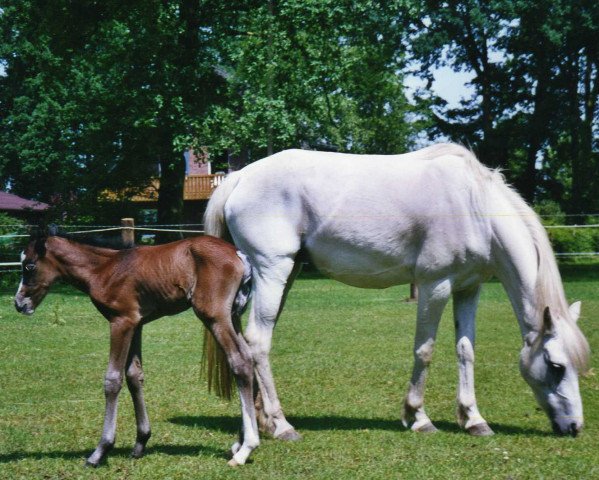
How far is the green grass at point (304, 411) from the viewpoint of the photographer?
573cm

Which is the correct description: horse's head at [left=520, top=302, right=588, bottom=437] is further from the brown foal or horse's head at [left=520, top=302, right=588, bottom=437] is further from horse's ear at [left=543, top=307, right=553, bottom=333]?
the brown foal

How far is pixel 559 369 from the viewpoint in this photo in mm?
6730

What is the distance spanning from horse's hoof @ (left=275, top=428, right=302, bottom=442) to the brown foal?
82 cm

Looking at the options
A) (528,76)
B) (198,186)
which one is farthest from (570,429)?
(198,186)

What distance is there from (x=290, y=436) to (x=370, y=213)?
6.31ft

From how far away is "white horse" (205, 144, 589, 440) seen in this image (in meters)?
6.94

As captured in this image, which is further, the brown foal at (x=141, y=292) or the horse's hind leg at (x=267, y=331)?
the horse's hind leg at (x=267, y=331)

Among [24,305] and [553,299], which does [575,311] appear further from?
[24,305]

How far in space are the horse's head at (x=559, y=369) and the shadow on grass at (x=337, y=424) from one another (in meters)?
0.24

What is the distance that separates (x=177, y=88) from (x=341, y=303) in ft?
30.1

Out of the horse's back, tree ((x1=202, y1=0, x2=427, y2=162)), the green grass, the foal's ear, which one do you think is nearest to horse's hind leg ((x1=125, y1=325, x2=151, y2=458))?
the green grass

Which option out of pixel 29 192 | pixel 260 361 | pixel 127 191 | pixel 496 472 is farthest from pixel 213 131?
pixel 29 192

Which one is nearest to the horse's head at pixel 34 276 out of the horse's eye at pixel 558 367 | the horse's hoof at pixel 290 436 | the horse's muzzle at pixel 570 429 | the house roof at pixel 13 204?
the horse's hoof at pixel 290 436

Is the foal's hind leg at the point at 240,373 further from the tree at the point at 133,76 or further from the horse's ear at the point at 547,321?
the tree at the point at 133,76
